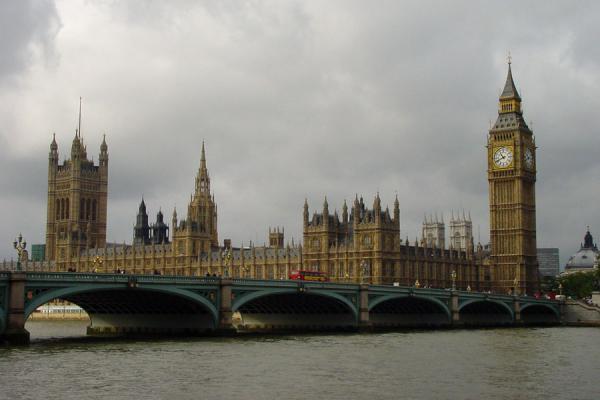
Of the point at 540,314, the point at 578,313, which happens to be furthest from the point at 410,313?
the point at 578,313

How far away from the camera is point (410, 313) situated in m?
97.7

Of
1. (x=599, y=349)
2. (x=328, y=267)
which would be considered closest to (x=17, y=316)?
(x=599, y=349)

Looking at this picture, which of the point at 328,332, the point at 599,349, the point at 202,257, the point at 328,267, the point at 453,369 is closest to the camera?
the point at 453,369

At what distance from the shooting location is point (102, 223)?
189 metres

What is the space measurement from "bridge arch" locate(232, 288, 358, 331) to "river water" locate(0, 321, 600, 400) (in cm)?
1113

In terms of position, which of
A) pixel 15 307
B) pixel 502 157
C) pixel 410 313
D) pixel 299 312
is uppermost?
pixel 502 157

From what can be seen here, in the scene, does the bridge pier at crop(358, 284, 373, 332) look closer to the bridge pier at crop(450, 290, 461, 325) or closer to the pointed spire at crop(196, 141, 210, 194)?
the bridge pier at crop(450, 290, 461, 325)

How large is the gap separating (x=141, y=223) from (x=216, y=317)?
12742 centimetres

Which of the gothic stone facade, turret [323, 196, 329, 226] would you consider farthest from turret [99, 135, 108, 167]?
turret [323, 196, 329, 226]

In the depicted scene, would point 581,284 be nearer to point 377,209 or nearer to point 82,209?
point 377,209

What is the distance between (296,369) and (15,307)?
1754 cm

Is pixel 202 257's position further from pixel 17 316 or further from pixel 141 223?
pixel 17 316

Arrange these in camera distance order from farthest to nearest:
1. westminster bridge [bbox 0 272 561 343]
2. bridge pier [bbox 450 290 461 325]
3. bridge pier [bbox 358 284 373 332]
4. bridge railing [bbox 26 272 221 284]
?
bridge pier [bbox 450 290 461 325] < bridge pier [bbox 358 284 373 332] < bridge railing [bbox 26 272 221 284] < westminster bridge [bbox 0 272 561 343]

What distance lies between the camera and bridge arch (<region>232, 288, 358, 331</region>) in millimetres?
81250
